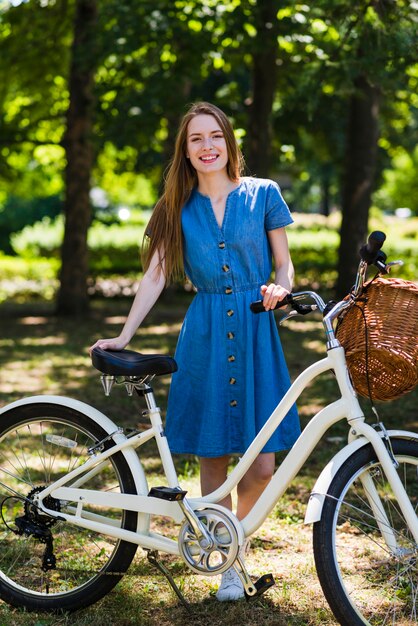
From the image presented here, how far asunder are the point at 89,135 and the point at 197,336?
943cm

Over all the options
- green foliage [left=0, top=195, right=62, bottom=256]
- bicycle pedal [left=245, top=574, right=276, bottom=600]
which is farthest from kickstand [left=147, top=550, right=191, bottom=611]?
green foliage [left=0, top=195, right=62, bottom=256]

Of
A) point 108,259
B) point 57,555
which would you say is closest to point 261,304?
point 57,555

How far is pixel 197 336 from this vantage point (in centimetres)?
341

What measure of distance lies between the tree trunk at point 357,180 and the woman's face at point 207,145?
9.58 metres

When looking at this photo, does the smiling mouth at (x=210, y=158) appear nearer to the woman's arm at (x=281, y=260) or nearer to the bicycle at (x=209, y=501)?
the woman's arm at (x=281, y=260)

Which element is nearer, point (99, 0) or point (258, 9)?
point (258, 9)

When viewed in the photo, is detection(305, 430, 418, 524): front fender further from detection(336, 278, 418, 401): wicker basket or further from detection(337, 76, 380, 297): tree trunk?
detection(337, 76, 380, 297): tree trunk

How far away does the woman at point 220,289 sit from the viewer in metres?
3.35

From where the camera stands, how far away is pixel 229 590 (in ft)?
11.6

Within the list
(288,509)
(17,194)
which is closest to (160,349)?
(288,509)

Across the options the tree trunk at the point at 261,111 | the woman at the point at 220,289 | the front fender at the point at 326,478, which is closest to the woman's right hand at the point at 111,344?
the woman at the point at 220,289

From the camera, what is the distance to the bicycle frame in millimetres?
2971

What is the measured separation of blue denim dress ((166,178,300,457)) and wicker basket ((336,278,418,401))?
411 mm

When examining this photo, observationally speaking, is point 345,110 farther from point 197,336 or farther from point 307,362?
point 197,336
